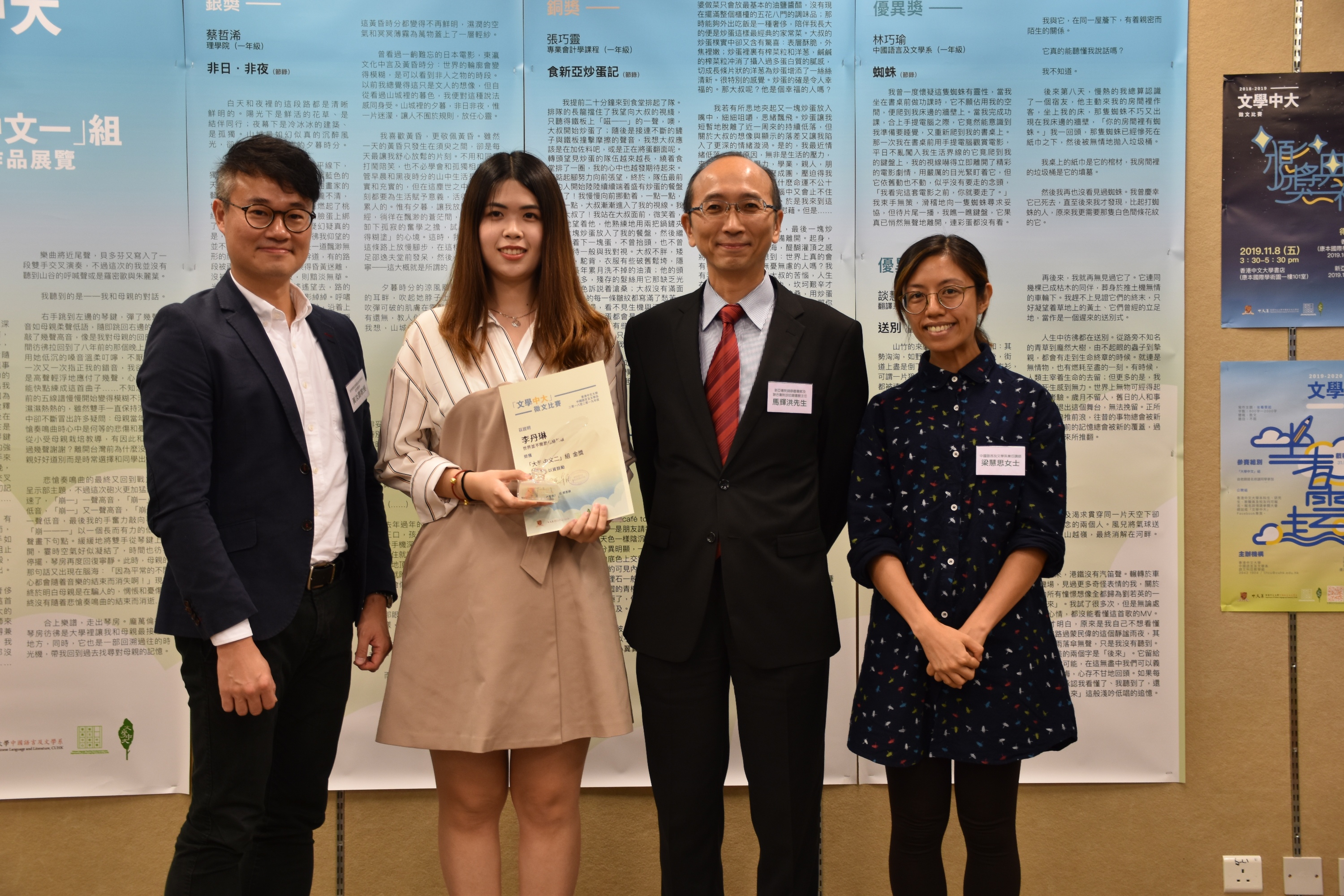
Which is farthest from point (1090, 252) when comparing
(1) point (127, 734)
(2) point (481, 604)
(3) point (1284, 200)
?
(1) point (127, 734)

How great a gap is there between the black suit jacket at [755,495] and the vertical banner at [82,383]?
186cm

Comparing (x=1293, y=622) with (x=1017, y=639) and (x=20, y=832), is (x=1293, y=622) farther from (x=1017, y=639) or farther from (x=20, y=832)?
(x=20, y=832)

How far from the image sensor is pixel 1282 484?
9.25 feet

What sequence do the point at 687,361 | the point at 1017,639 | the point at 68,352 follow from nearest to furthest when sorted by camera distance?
the point at 1017,639, the point at 687,361, the point at 68,352

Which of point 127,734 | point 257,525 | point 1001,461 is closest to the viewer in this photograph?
point 257,525

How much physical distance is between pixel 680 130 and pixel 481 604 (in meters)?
1.75

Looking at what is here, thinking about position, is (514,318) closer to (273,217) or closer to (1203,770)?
(273,217)

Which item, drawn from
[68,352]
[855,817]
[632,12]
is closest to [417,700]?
[855,817]

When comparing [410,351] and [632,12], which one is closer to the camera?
[410,351]

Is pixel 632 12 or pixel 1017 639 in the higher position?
pixel 632 12

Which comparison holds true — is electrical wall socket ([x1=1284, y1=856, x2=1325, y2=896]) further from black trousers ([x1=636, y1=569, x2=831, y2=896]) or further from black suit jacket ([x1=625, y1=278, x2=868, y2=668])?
black suit jacket ([x1=625, y1=278, x2=868, y2=668])

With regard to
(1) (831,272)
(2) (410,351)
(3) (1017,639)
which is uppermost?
(1) (831,272)

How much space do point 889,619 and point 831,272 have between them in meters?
1.31

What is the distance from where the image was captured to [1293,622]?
2.83 meters
